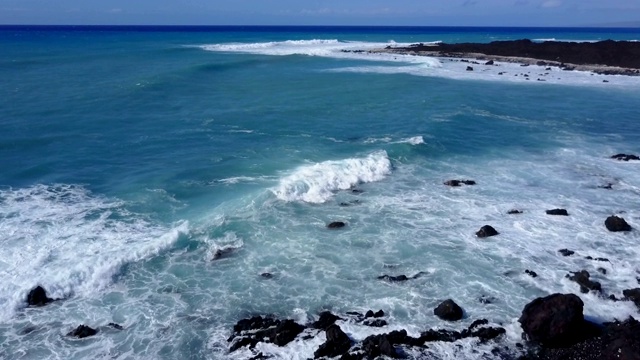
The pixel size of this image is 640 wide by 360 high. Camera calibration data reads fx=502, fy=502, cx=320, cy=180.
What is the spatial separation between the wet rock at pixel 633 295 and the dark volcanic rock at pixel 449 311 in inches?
195

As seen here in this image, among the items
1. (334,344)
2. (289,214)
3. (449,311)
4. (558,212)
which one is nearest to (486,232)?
(558,212)

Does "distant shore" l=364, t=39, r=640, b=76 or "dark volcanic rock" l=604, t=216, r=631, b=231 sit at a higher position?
"distant shore" l=364, t=39, r=640, b=76

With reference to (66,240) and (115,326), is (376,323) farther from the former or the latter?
(66,240)

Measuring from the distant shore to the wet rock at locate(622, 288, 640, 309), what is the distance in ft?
179

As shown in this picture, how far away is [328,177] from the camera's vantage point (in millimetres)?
22969

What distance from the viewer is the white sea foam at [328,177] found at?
21.6 meters

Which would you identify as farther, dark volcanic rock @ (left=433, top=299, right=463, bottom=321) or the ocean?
the ocean

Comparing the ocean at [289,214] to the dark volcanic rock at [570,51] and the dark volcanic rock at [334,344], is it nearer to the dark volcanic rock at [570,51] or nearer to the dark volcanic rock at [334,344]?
the dark volcanic rock at [334,344]

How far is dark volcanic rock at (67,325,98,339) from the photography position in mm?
12766

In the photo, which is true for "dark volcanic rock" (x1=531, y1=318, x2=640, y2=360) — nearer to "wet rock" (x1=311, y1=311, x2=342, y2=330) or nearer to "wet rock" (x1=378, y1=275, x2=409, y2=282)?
"wet rock" (x1=378, y1=275, x2=409, y2=282)

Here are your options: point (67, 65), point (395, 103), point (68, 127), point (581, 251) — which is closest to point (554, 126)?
point (395, 103)

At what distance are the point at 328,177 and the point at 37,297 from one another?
1260 centimetres

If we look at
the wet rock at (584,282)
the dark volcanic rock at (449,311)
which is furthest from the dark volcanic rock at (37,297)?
the wet rock at (584,282)

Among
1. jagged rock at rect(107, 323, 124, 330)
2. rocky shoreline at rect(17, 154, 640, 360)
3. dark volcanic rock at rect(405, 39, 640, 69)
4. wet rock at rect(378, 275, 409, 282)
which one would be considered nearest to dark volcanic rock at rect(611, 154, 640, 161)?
rocky shoreline at rect(17, 154, 640, 360)
